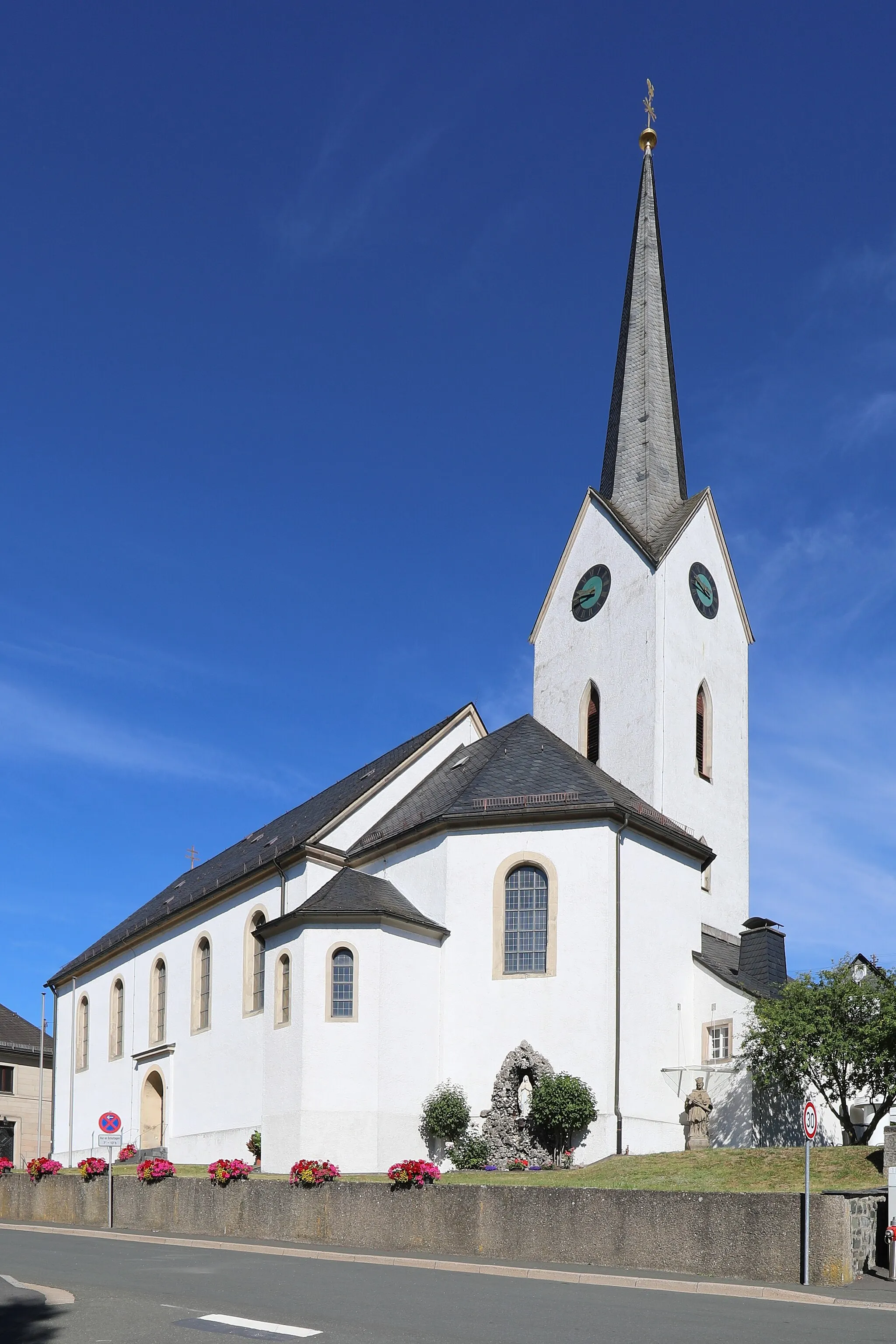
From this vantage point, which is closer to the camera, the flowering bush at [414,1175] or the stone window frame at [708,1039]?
the flowering bush at [414,1175]

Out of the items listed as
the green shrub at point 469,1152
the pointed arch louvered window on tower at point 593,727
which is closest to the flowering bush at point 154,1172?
the green shrub at point 469,1152

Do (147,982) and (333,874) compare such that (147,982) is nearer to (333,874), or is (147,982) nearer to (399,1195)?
(333,874)

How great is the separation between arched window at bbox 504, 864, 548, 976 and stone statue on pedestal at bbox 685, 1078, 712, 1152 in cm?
417

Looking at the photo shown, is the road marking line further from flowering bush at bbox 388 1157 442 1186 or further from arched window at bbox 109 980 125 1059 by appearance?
arched window at bbox 109 980 125 1059

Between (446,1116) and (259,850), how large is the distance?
14.7 meters

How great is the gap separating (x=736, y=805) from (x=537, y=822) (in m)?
12.4

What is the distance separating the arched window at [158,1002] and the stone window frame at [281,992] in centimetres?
1292

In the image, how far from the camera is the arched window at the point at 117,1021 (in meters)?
46.9

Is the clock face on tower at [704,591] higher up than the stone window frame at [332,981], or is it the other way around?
the clock face on tower at [704,591]

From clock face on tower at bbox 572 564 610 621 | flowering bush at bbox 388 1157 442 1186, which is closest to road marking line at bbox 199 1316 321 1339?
flowering bush at bbox 388 1157 442 1186

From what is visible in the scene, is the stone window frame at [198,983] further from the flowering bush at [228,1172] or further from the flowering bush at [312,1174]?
the flowering bush at [312,1174]

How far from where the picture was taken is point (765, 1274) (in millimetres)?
15922

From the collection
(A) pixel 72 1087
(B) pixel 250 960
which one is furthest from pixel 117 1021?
(B) pixel 250 960

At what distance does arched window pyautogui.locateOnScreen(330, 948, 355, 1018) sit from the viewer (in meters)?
30.8
